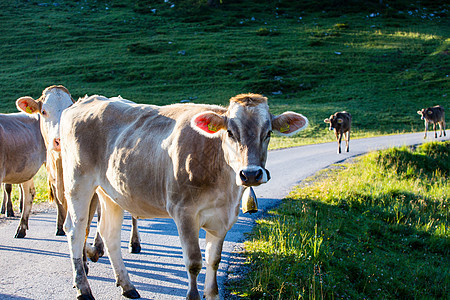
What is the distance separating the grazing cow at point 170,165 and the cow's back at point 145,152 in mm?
12

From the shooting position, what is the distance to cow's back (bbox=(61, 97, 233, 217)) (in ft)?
15.6

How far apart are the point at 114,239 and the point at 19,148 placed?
15.5 feet

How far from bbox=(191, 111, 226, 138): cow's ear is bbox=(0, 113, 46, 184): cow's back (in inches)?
218

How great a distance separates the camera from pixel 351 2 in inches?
3103

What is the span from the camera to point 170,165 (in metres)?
4.89

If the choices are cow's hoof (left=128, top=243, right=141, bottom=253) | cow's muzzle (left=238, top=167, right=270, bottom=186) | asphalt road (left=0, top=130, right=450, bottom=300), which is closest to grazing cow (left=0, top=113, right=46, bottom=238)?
asphalt road (left=0, top=130, right=450, bottom=300)

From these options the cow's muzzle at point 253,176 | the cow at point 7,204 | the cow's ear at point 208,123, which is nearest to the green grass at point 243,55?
the cow at point 7,204

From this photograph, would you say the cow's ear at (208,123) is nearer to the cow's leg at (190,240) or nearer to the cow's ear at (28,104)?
the cow's leg at (190,240)

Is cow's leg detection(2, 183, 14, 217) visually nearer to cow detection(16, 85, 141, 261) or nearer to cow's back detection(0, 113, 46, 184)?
cow's back detection(0, 113, 46, 184)

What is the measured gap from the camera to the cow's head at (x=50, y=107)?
7.39 meters

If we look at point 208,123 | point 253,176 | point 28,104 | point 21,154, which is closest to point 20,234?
point 21,154

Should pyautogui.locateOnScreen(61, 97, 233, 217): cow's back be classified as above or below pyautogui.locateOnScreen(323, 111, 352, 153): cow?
above

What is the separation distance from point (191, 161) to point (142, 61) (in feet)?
160

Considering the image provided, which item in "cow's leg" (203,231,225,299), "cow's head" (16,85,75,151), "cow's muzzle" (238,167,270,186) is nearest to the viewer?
"cow's muzzle" (238,167,270,186)
